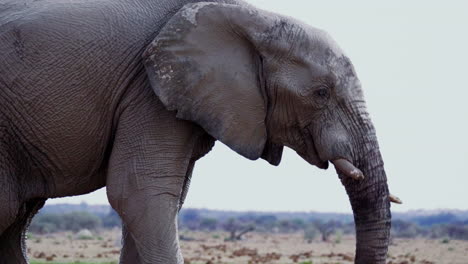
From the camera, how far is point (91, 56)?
659 cm

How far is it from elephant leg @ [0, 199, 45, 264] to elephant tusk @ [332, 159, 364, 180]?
2147 mm

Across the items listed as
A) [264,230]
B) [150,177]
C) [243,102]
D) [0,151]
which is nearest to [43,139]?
[0,151]

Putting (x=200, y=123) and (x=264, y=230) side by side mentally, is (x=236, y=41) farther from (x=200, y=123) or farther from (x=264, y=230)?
(x=264, y=230)

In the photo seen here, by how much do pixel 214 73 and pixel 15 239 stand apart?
2.00 metres

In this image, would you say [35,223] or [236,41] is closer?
[236,41]

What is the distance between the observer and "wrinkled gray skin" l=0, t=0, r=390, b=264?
21.2 ft

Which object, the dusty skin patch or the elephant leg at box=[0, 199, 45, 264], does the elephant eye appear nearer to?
the dusty skin patch

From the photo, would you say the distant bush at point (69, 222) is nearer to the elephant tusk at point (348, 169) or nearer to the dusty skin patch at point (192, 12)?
the dusty skin patch at point (192, 12)

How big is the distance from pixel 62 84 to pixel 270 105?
4.28ft

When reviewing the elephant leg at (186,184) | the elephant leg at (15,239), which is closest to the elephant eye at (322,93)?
the elephant leg at (186,184)

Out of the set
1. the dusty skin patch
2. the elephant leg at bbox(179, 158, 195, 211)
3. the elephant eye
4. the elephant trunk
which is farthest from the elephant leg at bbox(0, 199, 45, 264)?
the elephant trunk

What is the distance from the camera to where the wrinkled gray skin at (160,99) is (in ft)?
21.2

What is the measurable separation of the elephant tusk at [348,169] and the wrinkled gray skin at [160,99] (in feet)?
0.13

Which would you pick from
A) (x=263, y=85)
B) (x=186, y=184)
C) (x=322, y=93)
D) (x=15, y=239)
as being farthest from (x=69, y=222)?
(x=322, y=93)
